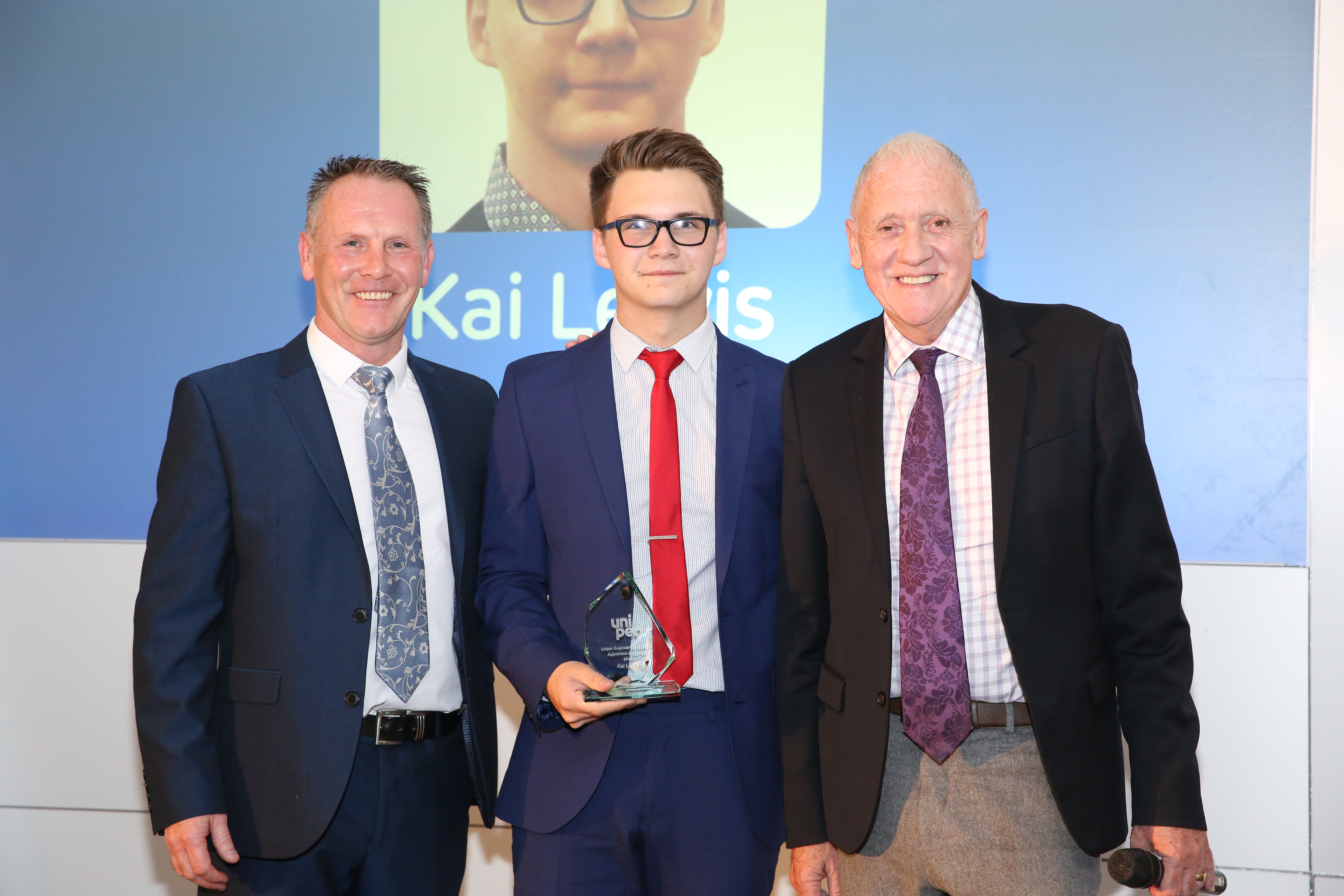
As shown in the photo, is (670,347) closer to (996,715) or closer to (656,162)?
(656,162)

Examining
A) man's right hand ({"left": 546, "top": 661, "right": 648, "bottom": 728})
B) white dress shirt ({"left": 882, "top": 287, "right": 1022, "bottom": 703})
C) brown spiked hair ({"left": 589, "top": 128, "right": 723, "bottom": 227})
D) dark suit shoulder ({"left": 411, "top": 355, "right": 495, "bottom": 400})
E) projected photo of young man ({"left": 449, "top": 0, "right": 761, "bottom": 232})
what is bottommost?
man's right hand ({"left": 546, "top": 661, "right": 648, "bottom": 728})

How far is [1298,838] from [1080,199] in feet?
6.88

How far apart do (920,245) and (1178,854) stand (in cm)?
115

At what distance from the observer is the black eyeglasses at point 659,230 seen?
217cm

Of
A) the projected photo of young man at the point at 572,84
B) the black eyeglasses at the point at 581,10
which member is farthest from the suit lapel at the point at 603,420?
the black eyeglasses at the point at 581,10

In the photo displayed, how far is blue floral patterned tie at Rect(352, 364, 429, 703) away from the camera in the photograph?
84.5 inches

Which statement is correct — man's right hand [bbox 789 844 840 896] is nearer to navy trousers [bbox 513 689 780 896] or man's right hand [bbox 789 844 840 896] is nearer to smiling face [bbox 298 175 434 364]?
navy trousers [bbox 513 689 780 896]

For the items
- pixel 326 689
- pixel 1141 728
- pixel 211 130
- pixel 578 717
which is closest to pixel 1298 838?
pixel 1141 728

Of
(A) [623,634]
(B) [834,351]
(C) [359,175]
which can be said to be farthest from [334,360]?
(B) [834,351]

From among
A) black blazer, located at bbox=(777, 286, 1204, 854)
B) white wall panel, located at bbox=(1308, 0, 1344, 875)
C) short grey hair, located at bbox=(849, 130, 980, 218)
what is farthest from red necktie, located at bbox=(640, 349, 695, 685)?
white wall panel, located at bbox=(1308, 0, 1344, 875)

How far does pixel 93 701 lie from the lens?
3.71 m

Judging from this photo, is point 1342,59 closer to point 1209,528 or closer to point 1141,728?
point 1209,528

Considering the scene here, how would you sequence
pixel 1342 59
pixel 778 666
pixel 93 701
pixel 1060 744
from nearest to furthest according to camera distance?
pixel 1060 744 < pixel 778 666 < pixel 1342 59 < pixel 93 701

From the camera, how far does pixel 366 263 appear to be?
7.66ft
